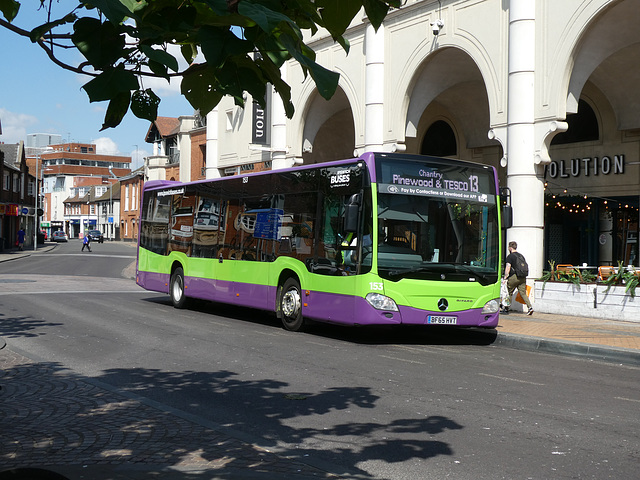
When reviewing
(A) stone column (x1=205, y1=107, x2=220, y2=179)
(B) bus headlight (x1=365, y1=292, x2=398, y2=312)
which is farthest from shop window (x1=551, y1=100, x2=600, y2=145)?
(A) stone column (x1=205, y1=107, x2=220, y2=179)

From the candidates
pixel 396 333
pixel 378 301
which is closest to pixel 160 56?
pixel 378 301

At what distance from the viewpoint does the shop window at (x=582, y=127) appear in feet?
70.4

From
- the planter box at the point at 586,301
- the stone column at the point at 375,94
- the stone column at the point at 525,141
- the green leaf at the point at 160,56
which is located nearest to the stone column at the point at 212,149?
the stone column at the point at 375,94

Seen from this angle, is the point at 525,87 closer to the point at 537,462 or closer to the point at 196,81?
the point at 537,462

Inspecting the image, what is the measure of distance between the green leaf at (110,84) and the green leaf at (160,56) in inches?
5.0

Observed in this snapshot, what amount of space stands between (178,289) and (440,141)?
11.9 m

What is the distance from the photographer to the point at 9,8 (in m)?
3.35

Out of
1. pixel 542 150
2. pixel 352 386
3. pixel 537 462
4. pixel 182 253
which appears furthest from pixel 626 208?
pixel 537 462

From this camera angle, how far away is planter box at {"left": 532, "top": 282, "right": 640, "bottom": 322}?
15.9 meters

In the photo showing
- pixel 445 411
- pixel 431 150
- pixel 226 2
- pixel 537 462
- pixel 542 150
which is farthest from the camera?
pixel 431 150

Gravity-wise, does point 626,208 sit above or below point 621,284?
above

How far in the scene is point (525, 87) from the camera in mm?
17781

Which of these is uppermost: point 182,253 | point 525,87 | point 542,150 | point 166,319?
point 525,87

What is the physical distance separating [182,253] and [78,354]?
8.11 metres
